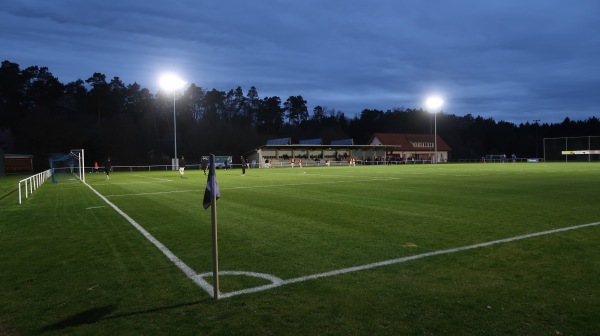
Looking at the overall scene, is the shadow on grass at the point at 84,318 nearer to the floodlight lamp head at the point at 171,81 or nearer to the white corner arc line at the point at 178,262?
the white corner arc line at the point at 178,262

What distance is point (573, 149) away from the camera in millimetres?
74500

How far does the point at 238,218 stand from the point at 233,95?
9967 centimetres

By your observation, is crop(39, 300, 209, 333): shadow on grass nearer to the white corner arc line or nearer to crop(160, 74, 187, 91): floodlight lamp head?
the white corner arc line

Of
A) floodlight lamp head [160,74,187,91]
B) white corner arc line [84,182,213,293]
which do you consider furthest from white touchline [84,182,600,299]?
floodlight lamp head [160,74,187,91]

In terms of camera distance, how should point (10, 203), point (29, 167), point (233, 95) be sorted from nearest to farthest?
point (10, 203) → point (29, 167) → point (233, 95)

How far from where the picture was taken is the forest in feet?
224

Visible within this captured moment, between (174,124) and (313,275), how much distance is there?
47.2 metres

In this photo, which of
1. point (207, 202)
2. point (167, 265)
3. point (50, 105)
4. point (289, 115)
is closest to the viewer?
point (207, 202)

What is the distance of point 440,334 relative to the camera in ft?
12.5

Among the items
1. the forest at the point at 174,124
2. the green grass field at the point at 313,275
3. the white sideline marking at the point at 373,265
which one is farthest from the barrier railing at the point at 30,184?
the forest at the point at 174,124

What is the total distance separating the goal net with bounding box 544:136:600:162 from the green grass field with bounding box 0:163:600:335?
74.2m

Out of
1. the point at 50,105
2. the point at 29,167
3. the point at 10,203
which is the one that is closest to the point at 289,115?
the point at 50,105

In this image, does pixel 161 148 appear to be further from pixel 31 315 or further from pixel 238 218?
pixel 31 315

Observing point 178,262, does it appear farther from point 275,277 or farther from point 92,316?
point 92,316
